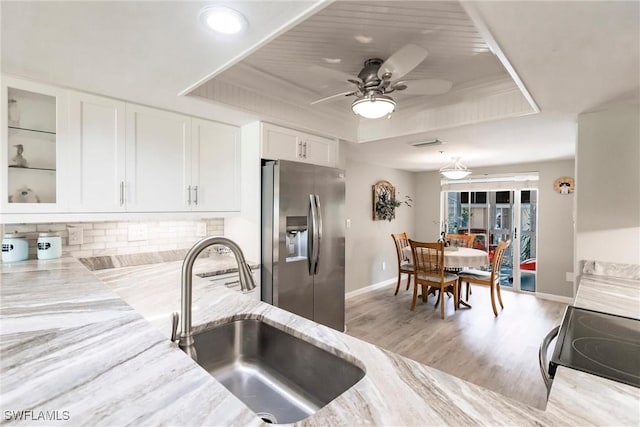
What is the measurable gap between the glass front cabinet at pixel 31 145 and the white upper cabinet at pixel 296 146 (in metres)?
1.38

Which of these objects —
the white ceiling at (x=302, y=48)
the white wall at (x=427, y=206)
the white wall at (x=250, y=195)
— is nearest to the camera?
the white ceiling at (x=302, y=48)

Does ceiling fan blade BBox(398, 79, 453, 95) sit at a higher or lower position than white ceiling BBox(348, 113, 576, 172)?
higher

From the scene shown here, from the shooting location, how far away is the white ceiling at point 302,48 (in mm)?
1149

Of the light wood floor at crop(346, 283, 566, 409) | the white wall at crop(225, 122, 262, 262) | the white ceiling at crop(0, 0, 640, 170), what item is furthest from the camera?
the white wall at crop(225, 122, 262, 262)

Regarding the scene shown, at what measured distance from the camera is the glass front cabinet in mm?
1751

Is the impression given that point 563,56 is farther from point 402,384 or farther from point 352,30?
point 402,384

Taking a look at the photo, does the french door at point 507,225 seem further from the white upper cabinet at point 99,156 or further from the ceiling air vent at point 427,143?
the white upper cabinet at point 99,156

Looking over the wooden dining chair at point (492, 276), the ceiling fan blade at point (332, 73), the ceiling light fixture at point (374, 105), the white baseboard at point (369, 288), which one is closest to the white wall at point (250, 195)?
the ceiling fan blade at point (332, 73)

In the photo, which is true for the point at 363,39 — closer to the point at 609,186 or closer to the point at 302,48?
the point at 302,48

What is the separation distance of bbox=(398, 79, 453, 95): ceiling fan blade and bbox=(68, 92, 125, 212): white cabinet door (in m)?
1.98

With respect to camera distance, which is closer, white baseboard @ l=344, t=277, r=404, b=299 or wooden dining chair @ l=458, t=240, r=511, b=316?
wooden dining chair @ l=458, t=240, r=511, b=316

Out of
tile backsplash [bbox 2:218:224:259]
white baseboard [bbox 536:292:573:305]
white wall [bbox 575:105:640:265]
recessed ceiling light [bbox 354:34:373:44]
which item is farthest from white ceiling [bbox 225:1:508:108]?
white baseboard [bbox 536:292:573:305]

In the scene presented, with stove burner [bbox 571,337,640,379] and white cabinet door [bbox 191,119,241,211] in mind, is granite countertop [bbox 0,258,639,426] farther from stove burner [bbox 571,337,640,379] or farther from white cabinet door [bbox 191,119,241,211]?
white cabinet door [bbox 191,119,241,211]

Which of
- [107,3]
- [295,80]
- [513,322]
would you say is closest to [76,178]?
[107,3]
